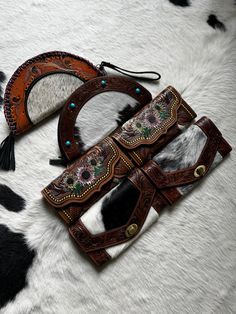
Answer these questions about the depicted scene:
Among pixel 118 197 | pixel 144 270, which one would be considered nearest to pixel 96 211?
pixel 118 197

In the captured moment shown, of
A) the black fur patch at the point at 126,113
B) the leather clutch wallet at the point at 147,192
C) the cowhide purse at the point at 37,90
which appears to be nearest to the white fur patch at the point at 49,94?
the cowhide purse at the point at 37,90

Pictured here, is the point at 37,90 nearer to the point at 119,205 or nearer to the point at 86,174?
the point at 86,174

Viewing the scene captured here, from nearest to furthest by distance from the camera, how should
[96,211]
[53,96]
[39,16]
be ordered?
[96,211] → [53,96] → [39,16]

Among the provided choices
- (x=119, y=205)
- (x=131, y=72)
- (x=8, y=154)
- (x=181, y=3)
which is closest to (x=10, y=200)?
(x=8, y=154)

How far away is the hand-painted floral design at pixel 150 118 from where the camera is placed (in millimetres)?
1074

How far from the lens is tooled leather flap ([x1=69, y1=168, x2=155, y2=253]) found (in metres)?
0.98

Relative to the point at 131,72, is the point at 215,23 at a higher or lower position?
higher

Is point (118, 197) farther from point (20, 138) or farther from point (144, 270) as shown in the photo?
point (20, 138)

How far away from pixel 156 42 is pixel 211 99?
23cm

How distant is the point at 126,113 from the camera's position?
1118mm

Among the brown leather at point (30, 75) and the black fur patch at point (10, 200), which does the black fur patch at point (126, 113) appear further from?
the black fur patch at point (10, 200)

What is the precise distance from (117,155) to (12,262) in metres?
0.34

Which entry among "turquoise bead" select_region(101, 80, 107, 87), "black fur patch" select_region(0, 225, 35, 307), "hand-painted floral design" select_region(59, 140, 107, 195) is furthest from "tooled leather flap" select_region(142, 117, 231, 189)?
"black fur patch" select_region(0, 225, 35, 307)

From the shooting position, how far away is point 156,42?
1.23 m
